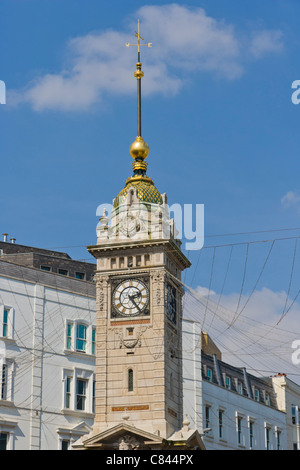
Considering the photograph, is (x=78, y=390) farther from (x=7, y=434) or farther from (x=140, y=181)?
(x=140, y=181)

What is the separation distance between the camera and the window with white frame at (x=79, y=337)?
242 ft

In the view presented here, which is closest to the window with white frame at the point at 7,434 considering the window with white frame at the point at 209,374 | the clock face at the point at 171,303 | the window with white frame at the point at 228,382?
the clock face at the point at 171,303

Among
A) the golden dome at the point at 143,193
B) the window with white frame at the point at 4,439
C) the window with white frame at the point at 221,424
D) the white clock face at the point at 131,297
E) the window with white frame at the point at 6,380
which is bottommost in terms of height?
the window with white frame at the point at 4,439

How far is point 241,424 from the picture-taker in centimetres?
9019

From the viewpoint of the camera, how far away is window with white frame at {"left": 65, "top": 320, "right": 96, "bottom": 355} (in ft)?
242

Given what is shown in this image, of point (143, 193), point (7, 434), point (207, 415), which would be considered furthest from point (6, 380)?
point (207, 415)

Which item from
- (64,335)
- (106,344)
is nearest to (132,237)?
(106,344)

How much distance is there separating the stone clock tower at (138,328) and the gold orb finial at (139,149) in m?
2.45

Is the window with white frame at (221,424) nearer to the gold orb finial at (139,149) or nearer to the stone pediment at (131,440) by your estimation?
the stone pediment at (131,440)

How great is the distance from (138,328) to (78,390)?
39.3ft

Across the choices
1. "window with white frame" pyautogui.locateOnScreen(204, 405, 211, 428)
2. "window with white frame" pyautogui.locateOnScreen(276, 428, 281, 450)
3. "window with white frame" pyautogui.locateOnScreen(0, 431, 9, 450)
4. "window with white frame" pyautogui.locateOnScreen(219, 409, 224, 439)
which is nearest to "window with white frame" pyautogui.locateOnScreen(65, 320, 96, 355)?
"window with white frame" pyautogui.locateOnScreen(0, 431, 9, 450)

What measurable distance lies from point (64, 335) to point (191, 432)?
1579cm

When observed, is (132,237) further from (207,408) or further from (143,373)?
(207,408)
